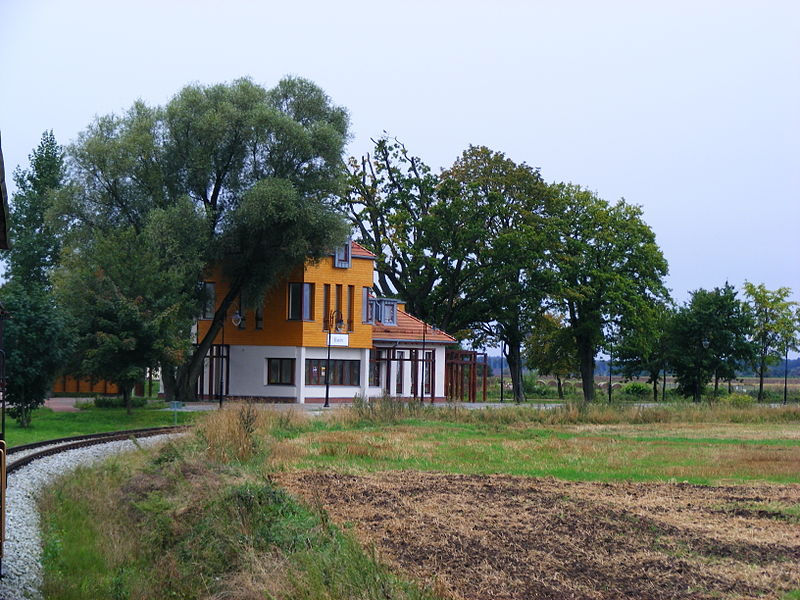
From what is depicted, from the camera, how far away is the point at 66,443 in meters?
26.7

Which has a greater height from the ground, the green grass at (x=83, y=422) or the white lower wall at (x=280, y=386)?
the white lower wall at (x=280, y=386)

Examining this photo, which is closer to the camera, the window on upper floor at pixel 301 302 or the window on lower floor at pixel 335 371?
the window on upper floor at pixel 301 302

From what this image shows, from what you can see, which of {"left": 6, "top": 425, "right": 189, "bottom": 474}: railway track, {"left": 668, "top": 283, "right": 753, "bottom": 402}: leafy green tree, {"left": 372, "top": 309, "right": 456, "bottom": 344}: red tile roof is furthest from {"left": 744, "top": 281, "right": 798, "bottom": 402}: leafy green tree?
{"left": 6, "top": 425, "right": 189, "bottom": 474}: railway track

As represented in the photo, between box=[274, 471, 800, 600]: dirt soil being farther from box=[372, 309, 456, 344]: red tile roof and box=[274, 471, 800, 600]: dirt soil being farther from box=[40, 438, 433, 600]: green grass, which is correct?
box=[372, 309, 456, 344]: red tile roof

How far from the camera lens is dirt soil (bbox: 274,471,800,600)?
9531 millimetres

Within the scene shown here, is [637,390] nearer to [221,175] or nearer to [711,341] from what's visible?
[711,341]

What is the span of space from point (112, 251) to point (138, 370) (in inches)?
187

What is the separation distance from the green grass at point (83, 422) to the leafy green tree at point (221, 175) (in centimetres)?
703

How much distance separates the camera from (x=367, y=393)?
57281 millimetres

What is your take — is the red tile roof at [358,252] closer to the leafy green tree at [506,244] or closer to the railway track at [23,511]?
the leafy green tree at [506,244]

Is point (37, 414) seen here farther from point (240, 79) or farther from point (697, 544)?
point (697, 544)

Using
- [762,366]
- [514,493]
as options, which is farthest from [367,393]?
[514,493]

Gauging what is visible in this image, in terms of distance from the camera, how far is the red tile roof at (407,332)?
2324 inches

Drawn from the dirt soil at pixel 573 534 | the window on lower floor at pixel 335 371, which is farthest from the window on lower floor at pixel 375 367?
the dirt soil at pixel 573 534
